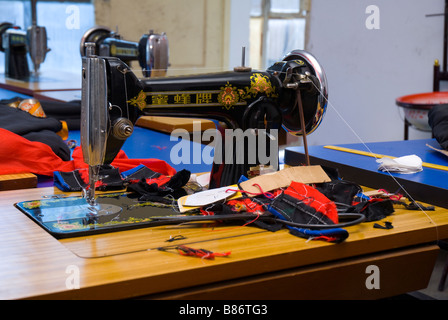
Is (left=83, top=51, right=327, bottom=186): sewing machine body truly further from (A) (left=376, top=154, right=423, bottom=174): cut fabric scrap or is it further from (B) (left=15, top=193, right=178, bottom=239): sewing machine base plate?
(A) (left=376, top=154, right=423, bottom=174): cut fabric scrap

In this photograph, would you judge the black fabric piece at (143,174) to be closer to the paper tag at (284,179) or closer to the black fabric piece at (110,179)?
the black fabric piece at (110,179)

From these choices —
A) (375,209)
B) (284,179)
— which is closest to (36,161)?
(284,179)

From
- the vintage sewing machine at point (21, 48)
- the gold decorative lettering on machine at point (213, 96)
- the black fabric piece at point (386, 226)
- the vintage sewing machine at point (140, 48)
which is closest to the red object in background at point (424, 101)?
the vintage sewing machine at point (140, 48)

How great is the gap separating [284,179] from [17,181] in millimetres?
723

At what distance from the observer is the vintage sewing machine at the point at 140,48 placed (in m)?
2.98

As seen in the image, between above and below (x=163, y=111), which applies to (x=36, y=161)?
below

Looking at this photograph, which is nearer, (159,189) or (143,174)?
(159,189)

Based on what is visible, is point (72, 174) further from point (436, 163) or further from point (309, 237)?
point (436, 163)

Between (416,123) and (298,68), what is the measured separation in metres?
2.16

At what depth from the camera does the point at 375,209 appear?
Answer: 123 cm

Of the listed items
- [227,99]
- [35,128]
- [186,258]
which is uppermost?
[227,99]

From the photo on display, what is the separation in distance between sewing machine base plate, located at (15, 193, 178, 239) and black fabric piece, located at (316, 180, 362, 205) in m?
0.35

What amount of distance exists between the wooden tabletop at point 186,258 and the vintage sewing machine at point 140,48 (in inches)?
71.5

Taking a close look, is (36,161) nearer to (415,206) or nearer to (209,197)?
(209,197)
